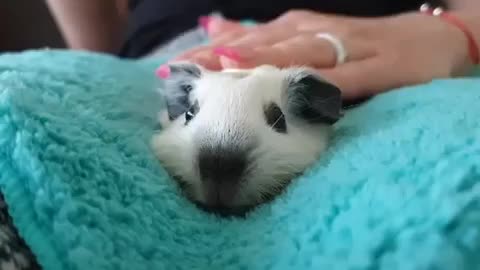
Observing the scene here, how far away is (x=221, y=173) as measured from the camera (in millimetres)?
567

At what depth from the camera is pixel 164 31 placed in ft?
4.33

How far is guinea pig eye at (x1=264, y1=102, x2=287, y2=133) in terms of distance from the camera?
65cm

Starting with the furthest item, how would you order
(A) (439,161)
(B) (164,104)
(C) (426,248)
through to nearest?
1. (B) (164,104)
2. (A) (439,161)
3. (C) (426,248)

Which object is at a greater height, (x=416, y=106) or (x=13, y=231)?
(x=13, y=231)

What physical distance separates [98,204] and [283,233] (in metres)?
0.14

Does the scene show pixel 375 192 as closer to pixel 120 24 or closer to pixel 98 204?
pixel 98 204

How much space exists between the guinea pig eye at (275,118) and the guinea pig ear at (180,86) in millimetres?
113

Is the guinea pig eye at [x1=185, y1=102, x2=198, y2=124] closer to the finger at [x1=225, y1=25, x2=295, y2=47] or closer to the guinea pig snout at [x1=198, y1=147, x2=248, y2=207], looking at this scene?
the guinea pig snout at [x1=198, y1=147, x2=248, y2=207]

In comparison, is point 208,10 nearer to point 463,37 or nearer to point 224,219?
point 463,37

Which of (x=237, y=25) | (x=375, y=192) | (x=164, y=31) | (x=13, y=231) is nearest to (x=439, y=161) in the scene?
(x=375, y=192)

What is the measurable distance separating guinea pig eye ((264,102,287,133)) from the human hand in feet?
0.43

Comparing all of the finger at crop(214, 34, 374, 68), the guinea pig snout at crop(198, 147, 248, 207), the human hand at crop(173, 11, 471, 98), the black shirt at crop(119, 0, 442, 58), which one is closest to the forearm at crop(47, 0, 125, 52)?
the black shirt at crop(119, 0, 442, 58)

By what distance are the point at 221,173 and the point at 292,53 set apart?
34 cm

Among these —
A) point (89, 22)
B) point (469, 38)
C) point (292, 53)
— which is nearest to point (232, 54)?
point (292, 53)
